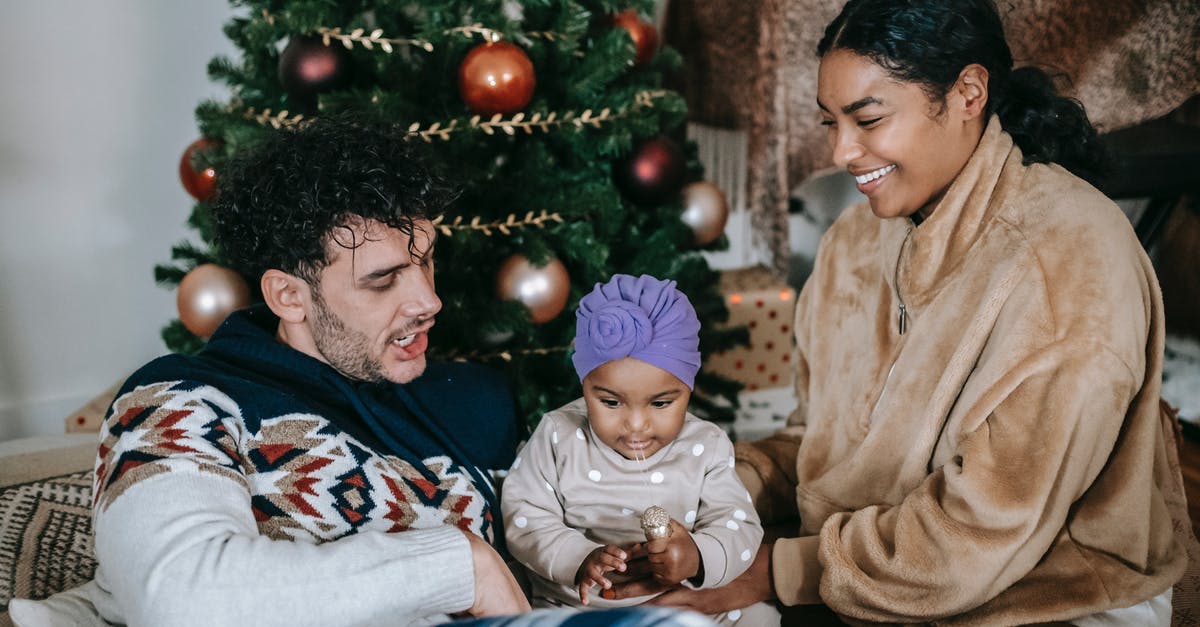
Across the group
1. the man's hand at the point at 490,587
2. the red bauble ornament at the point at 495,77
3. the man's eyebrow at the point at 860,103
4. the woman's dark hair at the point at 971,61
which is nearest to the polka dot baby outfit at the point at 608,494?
the man's hand at the point at 490,587

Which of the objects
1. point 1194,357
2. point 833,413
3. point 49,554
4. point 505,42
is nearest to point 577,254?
point 505,42

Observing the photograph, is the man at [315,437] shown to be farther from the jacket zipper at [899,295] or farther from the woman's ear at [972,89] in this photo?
the woman's ear at [972,89]

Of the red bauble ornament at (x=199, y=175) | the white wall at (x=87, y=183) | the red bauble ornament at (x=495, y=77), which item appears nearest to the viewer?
the red bauble ornament at (x=495, y=77)

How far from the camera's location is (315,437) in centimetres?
153

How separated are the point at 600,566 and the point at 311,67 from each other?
1.44 m

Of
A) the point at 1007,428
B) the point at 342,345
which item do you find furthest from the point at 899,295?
the point at 342,345

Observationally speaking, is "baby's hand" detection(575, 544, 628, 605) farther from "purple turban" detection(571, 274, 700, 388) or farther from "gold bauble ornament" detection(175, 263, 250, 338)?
"gold bauble ornament" detection(175, 263, 250, 338)

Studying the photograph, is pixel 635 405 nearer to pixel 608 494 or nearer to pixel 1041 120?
pixel 608 494

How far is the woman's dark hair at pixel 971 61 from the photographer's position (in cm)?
150

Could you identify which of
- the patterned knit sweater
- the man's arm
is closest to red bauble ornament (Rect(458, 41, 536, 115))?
the patterned knit sweater

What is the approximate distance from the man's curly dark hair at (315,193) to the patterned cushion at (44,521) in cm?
65

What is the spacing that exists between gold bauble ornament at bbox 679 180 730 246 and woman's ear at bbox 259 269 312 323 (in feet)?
4.30

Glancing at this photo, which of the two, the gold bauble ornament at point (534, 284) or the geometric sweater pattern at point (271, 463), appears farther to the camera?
the gold bauble ornament at point (534, 284)

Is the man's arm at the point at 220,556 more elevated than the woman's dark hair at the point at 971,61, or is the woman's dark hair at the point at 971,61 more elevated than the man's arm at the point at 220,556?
the woman's dark hair at the point at 971,61
